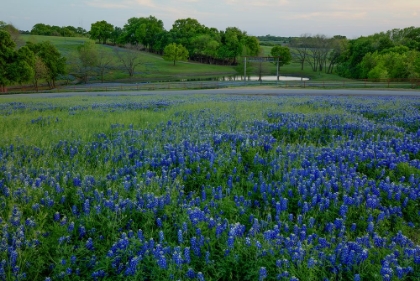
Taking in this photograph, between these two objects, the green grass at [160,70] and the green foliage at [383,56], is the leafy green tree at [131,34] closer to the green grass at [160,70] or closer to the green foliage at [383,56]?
the green grass at [160,70]

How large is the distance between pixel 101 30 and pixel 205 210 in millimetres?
142126

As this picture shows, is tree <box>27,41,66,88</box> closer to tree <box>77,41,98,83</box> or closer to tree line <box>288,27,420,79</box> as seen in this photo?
tree <box>77,41,98,83</box>

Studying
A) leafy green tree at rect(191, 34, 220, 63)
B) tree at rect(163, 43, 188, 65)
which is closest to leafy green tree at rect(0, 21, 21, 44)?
tree at rect(163, 43, 188, 65)

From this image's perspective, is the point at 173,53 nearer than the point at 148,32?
Yes

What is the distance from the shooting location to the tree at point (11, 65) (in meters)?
45.9

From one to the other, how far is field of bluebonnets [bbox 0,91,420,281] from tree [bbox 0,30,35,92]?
4623 centimetres

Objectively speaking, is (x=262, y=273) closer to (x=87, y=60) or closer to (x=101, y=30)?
(x=87, y=60)

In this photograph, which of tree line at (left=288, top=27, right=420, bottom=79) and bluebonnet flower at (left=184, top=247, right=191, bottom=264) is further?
tree line at (left=288, top=27, right=420, bottom=79)

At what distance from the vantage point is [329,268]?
3.16 m

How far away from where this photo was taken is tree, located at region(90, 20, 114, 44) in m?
130

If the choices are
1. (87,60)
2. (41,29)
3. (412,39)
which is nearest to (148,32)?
(87,60)

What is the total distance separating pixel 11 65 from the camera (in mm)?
46312

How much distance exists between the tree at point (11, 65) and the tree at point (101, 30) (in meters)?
88.4

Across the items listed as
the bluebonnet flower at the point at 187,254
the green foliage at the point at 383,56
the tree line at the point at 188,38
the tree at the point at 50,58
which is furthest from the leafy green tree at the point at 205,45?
the bluebonnet flower at the point at 187,254
